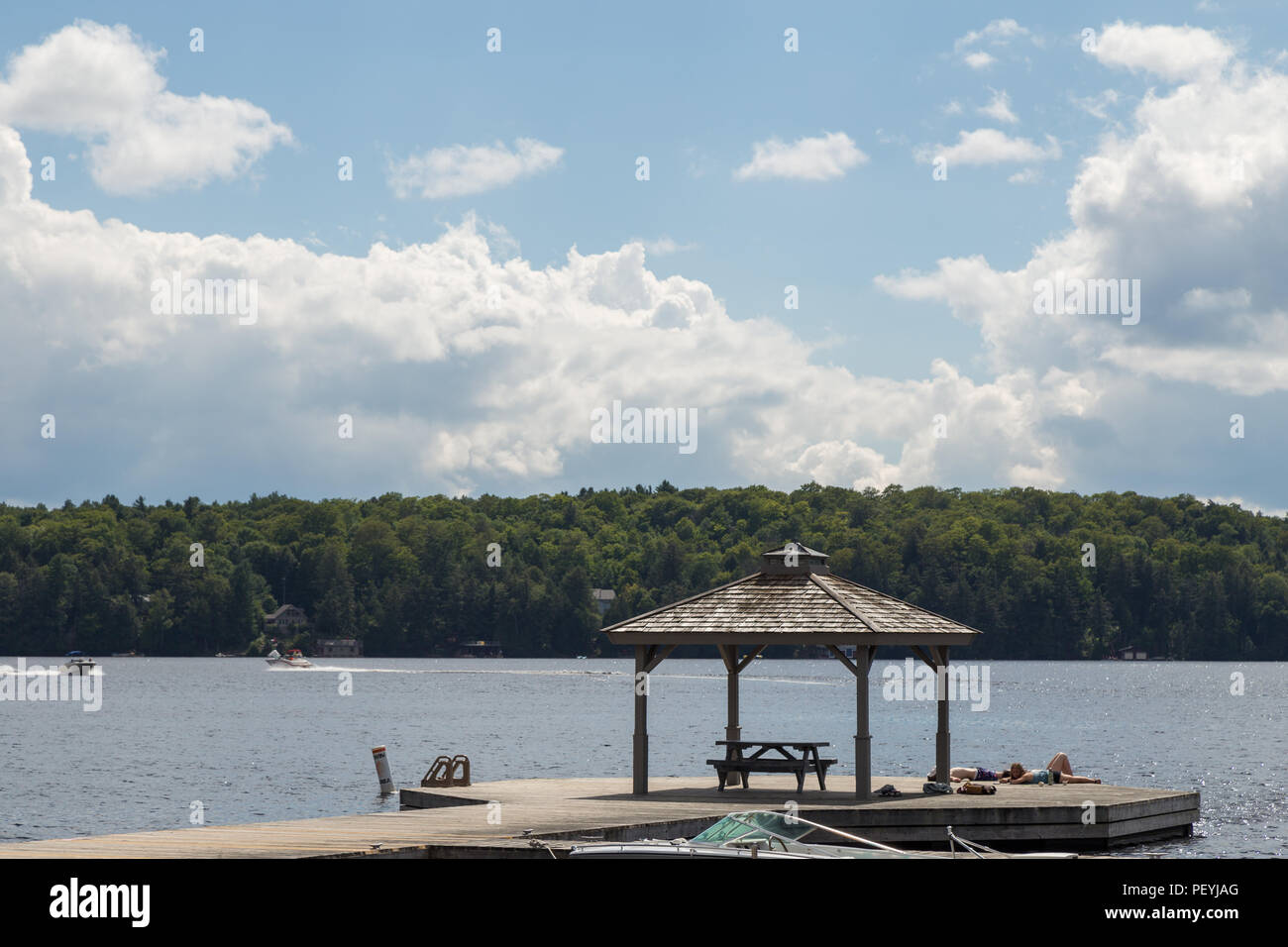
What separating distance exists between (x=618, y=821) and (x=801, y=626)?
4.62 metres

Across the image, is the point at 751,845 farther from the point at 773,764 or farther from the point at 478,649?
the point at 478,649

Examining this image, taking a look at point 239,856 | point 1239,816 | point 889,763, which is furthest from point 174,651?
point 239,856

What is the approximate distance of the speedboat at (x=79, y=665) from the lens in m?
132

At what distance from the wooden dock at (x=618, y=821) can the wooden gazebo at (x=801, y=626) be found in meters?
1.13

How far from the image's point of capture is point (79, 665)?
131 metres

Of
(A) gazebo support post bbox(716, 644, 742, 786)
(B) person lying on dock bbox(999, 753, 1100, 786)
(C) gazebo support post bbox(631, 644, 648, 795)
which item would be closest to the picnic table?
(C) gazebo support post bbox(631, 644, 648, 795)

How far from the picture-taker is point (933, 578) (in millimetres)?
171875

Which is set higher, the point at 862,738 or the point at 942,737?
the point at 862,738

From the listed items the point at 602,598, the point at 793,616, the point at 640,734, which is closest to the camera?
the point at 793,616

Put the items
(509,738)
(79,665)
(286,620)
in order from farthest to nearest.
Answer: (286,620), (79,665), (509,738)

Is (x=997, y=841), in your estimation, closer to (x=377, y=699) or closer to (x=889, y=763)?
(x=889, y=763)

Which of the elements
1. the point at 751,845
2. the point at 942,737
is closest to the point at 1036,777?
the point at 942,737
